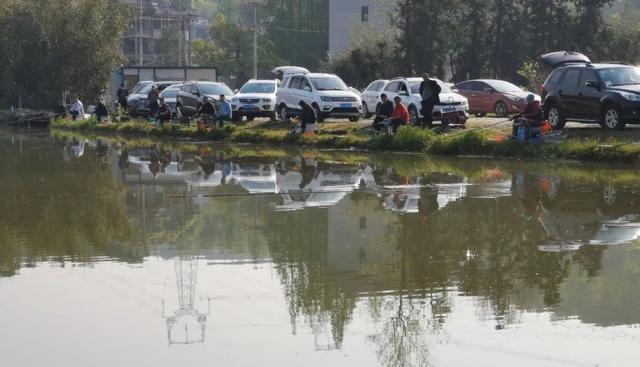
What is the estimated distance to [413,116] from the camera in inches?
1244

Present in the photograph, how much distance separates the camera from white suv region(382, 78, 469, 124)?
3077 cm

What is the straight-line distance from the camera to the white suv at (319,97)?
113ft

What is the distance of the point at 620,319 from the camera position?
343 inches

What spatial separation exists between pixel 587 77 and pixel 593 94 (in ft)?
1.96

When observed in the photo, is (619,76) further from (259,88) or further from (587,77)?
(259,88)

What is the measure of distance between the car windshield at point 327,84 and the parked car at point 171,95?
31.2ft

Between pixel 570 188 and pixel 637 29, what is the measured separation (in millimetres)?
44158

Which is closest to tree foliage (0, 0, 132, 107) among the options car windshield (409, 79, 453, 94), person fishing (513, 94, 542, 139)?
car windshield (409, 79, 453, 94)

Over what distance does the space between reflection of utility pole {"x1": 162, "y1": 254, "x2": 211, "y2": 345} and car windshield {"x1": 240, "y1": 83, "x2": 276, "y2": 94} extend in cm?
2837

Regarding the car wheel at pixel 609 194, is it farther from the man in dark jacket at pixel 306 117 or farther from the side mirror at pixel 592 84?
the man in dark jacket at pixel 306 117

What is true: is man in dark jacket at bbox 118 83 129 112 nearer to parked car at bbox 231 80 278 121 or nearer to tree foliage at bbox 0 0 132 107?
parked car at bbox 231 80 278 121

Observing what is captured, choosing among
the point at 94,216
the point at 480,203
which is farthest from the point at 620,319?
the point at 94,216

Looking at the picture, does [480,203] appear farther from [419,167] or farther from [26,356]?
[26,356]

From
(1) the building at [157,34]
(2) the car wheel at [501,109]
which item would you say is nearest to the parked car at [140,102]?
(2) the car wheel at [501,109]
